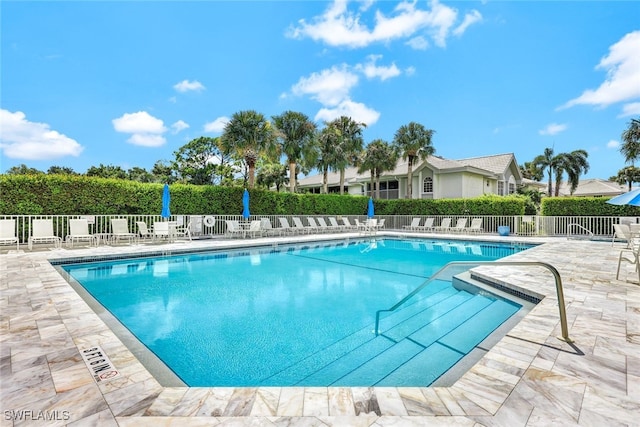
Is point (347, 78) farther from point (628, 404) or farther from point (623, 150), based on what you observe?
point (628, 404)

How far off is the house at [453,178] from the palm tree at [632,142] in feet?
22.9

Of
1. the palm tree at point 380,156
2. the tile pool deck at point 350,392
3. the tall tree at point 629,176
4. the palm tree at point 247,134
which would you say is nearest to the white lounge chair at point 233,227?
the palm tree at point 247,134

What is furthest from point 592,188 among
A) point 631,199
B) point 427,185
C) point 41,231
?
point 41,231

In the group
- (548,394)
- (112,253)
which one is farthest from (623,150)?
(112,253)

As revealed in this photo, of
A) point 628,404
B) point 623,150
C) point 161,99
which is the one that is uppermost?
point 161,99

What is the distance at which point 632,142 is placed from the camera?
2355cm

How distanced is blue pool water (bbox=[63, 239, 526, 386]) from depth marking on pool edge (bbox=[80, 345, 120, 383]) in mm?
598

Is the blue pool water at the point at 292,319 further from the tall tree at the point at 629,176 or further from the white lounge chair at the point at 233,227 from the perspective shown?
the tall tree at the point at 629,176

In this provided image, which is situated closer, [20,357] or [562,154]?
[20,357]

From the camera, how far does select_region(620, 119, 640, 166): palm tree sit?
23359 mm

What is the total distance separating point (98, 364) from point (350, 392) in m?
2.05

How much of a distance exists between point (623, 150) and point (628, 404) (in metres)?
30.6

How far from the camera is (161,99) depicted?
1220 inches

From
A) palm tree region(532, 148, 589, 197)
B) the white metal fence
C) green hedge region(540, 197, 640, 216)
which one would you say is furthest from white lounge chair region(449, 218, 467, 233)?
→ palm tree region(532, 148, 589, 197)
